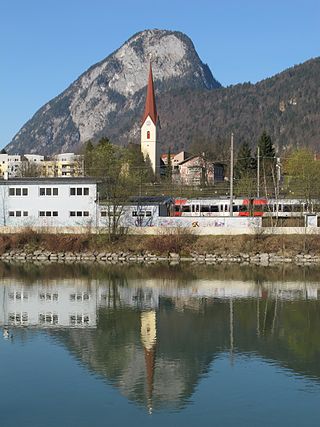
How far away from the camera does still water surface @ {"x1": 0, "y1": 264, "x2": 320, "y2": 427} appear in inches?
572

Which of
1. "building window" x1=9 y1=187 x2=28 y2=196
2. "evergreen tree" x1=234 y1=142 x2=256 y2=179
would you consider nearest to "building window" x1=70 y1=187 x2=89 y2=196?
"building window" x1=9 y1=187 x2=28 y2=196

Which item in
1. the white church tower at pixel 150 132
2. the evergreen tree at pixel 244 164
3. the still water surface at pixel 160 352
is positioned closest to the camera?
the still water surface at pixel 160 352

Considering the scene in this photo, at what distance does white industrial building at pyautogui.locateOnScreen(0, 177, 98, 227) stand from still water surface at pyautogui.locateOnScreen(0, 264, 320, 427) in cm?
1580

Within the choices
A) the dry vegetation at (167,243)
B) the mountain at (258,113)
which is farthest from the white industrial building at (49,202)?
the mountain at (258,113)

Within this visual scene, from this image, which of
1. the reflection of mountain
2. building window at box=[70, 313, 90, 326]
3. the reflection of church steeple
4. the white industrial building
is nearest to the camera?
the reflection of church steeple

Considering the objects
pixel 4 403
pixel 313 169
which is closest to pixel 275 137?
pixel 313 169

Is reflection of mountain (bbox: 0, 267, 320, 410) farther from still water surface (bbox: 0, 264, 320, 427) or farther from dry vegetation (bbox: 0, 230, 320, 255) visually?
dry vegetation (bbox: 0, 230, 320, 255)

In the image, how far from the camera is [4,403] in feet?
48.9

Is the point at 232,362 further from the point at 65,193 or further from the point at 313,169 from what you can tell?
the point at 313,169

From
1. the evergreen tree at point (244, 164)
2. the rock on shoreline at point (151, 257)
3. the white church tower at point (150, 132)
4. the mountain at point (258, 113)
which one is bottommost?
the rock on shoreline at point (151, 257)

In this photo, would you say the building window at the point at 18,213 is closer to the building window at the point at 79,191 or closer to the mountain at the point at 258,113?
the building window at the point at 79,191

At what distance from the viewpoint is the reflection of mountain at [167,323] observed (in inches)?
691

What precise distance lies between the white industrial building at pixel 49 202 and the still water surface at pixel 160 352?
15.8m

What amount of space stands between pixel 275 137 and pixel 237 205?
106 m
